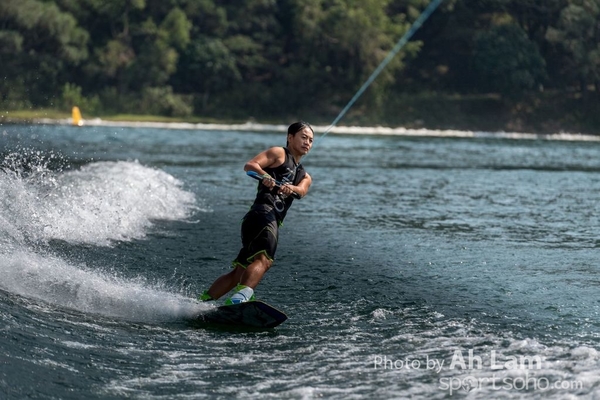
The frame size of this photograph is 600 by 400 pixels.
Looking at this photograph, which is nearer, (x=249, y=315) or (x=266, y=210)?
(x=249, y=315)

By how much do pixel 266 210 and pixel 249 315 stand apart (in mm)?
989

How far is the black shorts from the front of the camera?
8234mm

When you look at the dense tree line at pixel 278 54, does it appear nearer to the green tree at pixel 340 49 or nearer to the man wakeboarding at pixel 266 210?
the green tree at pixel 340 49

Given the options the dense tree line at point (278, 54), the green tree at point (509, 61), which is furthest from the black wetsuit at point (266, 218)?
the green tree at point (509, 61)

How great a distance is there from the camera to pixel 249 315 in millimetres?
7785

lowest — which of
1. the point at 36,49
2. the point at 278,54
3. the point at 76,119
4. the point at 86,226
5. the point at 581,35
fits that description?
the point at 76,119

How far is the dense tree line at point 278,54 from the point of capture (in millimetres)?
73312

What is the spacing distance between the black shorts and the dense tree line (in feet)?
210

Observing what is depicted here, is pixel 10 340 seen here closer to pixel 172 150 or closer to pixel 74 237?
pixel 74 237

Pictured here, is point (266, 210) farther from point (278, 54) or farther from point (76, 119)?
point (278, 54)

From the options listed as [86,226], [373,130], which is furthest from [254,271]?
[373,130]

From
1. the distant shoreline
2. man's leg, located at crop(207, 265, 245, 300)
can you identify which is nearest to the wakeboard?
man's leg, located at crop(207, 265, 245, 300)

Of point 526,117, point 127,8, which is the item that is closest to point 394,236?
point 526,117

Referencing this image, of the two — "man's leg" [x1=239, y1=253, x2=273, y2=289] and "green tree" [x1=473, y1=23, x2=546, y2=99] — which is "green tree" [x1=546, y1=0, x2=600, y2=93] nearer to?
"green tree" [x1=473, y1=23, x2=546, y2=99]
